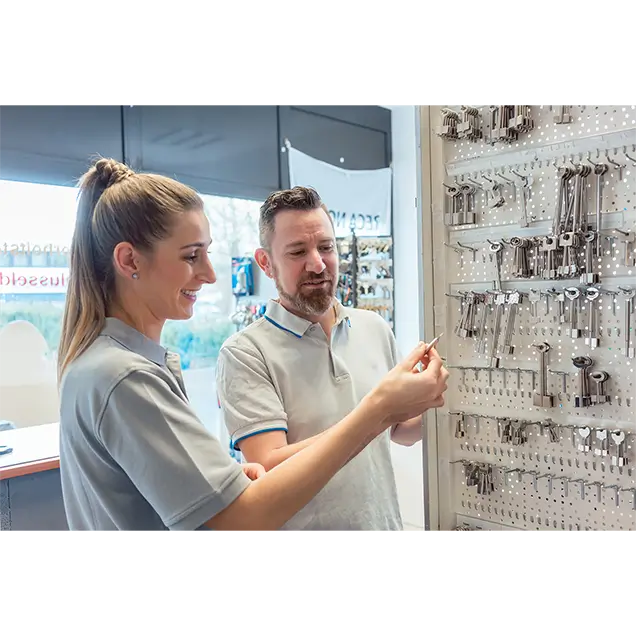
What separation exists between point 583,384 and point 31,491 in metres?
2.13

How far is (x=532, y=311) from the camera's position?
1737 millimetres

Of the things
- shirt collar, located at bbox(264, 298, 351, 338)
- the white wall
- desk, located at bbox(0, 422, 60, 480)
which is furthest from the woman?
the white wall

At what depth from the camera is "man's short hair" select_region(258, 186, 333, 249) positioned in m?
1.75

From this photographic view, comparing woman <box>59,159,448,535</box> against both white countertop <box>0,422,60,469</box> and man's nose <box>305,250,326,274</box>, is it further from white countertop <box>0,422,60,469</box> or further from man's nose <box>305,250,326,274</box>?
white countertop <box>0,422,60,469</box>

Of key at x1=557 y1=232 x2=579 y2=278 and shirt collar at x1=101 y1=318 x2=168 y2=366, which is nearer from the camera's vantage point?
shirt collar at x1=101 y1=318 x2=168 y2=366

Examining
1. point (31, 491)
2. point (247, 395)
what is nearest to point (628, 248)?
point (247, 395)

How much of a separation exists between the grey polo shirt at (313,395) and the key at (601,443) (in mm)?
534

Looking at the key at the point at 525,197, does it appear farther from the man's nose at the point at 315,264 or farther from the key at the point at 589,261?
the man's nose at the point at 315,264

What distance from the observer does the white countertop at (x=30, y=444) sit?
248cm

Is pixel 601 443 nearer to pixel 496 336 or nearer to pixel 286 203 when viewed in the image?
pixel 496 336

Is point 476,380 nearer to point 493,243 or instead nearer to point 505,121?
point 493,243

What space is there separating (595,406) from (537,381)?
16 centimetres

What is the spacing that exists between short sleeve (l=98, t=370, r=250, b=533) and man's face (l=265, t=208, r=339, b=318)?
739mm

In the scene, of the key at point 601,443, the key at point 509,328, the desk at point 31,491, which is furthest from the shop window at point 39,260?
the key at point 601,443
